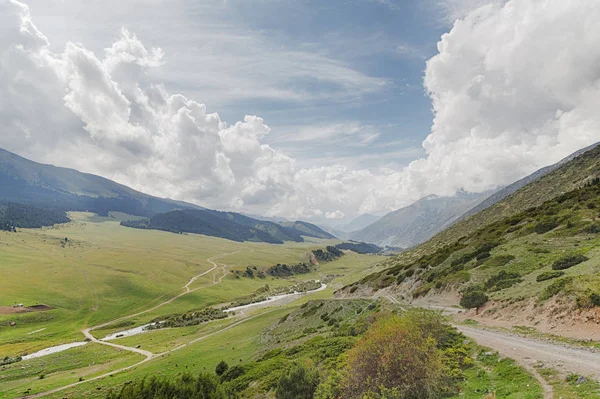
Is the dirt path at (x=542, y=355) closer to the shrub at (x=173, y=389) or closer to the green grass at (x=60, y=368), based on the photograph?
the shrub at (x=173, y=389)

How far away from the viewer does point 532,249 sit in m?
47.2

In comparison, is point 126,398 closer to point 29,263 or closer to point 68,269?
point 68,269

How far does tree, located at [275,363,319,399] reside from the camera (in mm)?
23766

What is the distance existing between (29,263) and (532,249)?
9369 inches

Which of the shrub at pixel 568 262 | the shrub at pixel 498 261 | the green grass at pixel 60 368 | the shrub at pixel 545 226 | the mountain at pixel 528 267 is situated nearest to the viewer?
the mountain at pixel 528 267

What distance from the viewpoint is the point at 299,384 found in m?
24.4

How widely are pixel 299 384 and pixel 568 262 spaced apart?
3448 cm

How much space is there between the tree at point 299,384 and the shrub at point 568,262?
3183 centimetres

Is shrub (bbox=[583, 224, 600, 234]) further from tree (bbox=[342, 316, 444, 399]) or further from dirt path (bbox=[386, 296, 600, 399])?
tree (bbox=[342, 316, 444, 399])

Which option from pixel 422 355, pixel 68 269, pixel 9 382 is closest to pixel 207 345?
pixel 9 382

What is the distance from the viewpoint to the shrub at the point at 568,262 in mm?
35500

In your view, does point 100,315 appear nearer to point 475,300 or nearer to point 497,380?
point 475,300

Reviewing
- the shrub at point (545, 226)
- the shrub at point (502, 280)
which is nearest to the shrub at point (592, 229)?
the shrub at point (545, 226)

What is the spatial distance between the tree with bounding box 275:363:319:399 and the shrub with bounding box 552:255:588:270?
31.8m
